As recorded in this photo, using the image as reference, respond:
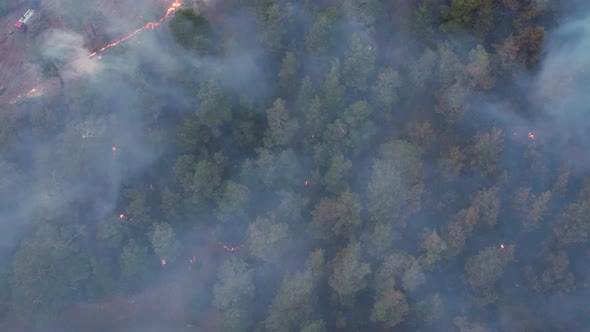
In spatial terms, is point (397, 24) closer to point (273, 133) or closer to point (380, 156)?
point (380, 156)

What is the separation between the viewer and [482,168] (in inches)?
A: 1157

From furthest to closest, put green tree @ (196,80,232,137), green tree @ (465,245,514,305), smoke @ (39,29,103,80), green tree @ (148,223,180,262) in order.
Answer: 1. smoke @ (39,29,103,80)
2. green tree @ (148,223,180,262)
3. green tree @ (196,80,232,137)
4. green tree @ (465,245,514,305)

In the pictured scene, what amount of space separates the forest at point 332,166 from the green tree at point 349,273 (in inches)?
5.5

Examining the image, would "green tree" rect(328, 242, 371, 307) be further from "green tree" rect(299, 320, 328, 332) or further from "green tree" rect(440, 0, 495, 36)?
"green tree" rect(440, 0, 495, 36)

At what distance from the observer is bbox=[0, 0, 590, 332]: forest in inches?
A: 1136

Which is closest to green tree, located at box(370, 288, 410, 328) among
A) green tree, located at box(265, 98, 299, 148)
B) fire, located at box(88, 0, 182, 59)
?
green tree, located at box(265, 98, 299, 148)

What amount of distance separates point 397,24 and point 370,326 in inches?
846

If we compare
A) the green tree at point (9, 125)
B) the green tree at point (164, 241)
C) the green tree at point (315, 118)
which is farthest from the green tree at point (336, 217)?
the green tree at point (9, 125)

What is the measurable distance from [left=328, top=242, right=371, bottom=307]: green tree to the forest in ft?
0.46

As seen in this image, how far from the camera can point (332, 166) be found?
99.7 feet

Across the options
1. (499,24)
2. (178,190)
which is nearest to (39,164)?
(178,190)

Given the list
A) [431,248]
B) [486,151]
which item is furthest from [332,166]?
[486,151]

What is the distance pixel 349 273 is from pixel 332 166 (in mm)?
7141

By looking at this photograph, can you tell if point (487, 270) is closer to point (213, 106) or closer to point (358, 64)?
point (358, 64)
